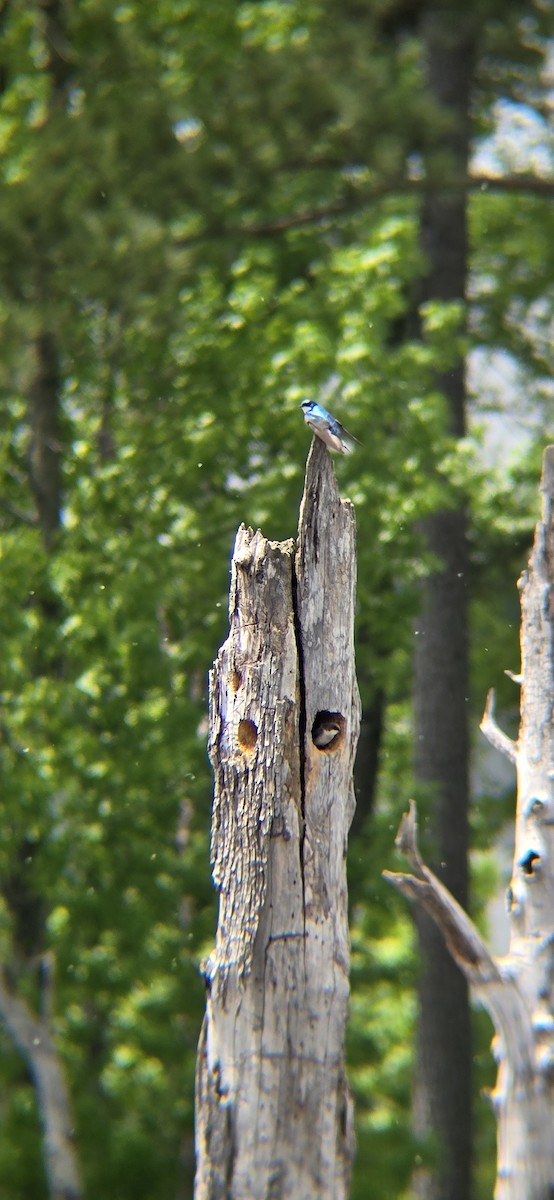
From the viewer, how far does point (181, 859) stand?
34.2 ft

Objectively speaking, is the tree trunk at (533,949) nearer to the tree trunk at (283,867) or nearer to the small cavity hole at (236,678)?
the tree trunk at (283,867)

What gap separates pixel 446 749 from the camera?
1341cm

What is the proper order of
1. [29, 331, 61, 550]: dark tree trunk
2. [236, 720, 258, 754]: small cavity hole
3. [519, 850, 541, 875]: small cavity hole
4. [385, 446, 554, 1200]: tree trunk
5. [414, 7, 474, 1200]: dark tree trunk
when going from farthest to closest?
1. [414, 7, 474, 1200]: dark tree trunk
2. [29, 331, 61, 550]: dark tree trunk
3. [519, 850, 541, 875]: small cavity hole
4. [385, 446, 554, 1200]: tree trunk
5. [236, 720, 258, 754]: small cavity hole

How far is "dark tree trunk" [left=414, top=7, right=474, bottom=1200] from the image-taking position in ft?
43.2

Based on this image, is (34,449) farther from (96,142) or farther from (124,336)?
(96,142)

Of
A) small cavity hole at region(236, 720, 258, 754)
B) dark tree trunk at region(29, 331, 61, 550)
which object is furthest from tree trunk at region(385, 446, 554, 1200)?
dark tree trunk at region(29, 331, 61, 550)

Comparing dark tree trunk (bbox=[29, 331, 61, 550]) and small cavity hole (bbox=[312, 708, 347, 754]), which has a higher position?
dark tree trunk (bbox=[29, 331, 61, 550])

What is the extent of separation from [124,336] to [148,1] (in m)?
2.79

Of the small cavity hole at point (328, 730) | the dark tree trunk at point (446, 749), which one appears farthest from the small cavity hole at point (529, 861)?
the dark tree trunk at point (446, 749)

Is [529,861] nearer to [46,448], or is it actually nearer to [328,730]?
[328,730]

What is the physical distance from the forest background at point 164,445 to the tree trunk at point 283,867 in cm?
452

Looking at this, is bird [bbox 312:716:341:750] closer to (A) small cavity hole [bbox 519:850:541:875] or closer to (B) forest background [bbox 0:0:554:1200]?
(A) small cavity hole [bbox 519:850:541:875]

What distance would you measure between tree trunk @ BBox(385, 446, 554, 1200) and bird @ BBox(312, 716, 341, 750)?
3067 millimetres

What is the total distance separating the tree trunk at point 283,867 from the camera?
16.6ft
